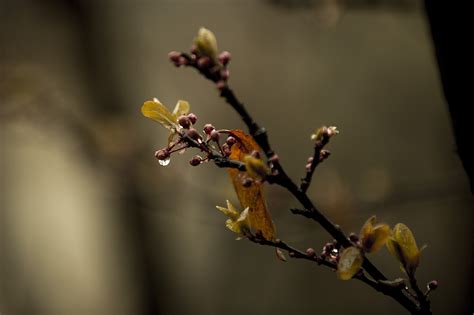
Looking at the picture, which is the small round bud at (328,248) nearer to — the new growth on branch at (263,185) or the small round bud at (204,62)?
the new growth on branch at (263,185)

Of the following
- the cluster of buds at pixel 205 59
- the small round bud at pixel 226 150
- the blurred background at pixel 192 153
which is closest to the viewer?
the cluster of buds at pixel 205 59

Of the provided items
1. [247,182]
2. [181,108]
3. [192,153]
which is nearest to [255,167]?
[247,182]

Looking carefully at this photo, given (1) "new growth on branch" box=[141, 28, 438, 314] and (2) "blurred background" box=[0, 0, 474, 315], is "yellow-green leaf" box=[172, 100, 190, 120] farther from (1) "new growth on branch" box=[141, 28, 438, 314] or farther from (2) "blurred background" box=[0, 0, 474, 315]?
(2) "blurred background" box=[0, 0, 474, 315]

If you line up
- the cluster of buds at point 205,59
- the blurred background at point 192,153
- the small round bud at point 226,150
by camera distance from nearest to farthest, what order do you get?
1. the cluster of buds at point 205,59
2. the small round bud at point 226,150
3. the blurred background at point 192,153

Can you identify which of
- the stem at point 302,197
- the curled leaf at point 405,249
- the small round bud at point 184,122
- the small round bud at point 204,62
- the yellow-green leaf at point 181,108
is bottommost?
the curled leaf at point 405,249

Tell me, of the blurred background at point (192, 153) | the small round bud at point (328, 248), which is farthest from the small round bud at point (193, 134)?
the blurred background at point (192, 153)

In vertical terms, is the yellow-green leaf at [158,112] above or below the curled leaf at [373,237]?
above

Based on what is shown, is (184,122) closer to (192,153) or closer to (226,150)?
(226,150)

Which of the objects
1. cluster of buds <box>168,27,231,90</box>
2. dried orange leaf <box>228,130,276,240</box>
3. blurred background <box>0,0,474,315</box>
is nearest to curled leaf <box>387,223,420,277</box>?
dried orange leaf <box>228,130,276,240</box>

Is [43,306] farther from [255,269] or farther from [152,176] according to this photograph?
[152,176]
